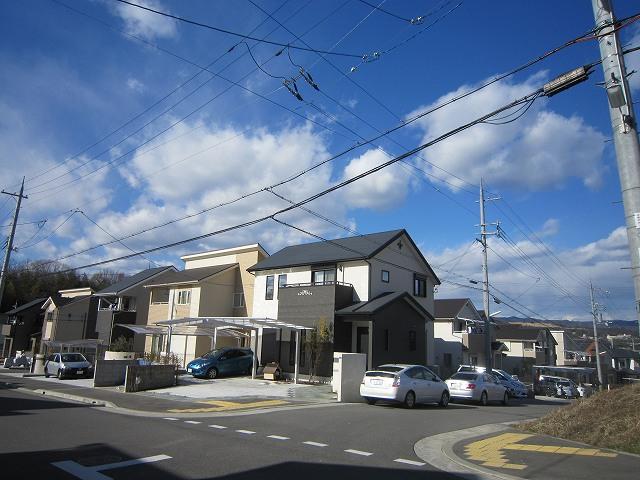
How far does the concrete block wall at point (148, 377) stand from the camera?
20984 millimetres

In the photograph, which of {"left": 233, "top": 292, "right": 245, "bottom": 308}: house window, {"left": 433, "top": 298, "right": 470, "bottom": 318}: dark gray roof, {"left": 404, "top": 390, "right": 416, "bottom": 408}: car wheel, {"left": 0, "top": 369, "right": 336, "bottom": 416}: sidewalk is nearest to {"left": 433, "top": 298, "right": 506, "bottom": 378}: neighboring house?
{"left": 433, "top": 298, "right": 470, "bottom": 318}: dark gray roof

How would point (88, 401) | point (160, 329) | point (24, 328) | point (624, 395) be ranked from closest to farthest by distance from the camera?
point (624, 395) → point (88, 401) → point (160, 329) → point (24, 328)

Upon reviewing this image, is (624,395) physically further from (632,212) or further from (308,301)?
(308,301)

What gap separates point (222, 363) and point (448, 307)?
27627mm

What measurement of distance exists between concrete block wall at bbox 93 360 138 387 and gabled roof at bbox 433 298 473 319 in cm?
3010

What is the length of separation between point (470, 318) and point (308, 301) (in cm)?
2490

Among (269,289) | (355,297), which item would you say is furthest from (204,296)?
(355,297)

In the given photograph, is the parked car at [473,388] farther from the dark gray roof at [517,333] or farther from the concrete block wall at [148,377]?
the dark gray roof at [517,333]

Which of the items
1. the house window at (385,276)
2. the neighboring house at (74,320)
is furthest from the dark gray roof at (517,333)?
the neighboring house at (74,320)

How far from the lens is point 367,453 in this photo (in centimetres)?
909

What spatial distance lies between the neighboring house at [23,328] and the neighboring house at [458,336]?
5183cm

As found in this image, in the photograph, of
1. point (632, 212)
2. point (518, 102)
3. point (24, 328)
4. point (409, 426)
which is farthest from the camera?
point (24, 328)

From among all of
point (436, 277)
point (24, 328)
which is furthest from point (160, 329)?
point (24, 328)

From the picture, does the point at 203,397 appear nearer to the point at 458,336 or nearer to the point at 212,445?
the point at 212,445
